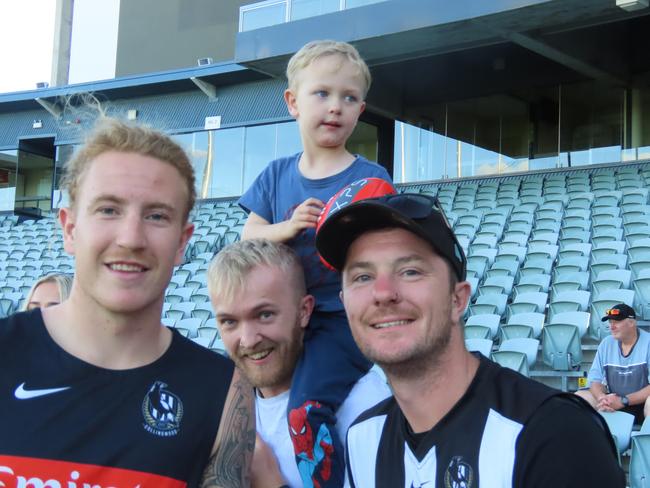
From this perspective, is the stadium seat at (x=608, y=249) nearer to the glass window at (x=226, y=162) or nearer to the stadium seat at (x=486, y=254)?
the stadium seat at (x=486, y=254)

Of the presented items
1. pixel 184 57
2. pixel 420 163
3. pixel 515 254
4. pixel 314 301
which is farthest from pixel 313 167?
pixel 184 57

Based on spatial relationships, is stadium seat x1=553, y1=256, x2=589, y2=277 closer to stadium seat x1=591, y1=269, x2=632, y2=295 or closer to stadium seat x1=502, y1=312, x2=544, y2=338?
stadium seat x1=591, y1=269, x2=632, y2=295

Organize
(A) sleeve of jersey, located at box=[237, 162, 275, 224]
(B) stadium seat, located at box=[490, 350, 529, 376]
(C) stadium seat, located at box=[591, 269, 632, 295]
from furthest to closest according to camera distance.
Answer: (C) stadium seat, located at box=[591, 269, 632, 295] → (B) stadium seat, located at box=[490, 350, 529, 376] → (A) sleeve of jersey, located at box=[237, 162, 275, 224]

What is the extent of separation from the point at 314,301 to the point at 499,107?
1604cm

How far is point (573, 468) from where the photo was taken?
160 cm

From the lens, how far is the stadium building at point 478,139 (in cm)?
855

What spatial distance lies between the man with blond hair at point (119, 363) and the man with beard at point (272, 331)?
59 centimetres

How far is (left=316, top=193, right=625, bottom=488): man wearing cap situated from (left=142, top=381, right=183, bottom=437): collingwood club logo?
54 centimetres

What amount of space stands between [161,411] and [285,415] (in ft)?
2.85

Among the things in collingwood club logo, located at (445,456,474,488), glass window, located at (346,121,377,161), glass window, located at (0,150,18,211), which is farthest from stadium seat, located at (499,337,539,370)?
glass window, located at (0,150,18,211)

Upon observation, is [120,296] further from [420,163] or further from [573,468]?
[420,163]

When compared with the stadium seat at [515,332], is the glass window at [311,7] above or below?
above

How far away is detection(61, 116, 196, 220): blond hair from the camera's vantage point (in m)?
1.67

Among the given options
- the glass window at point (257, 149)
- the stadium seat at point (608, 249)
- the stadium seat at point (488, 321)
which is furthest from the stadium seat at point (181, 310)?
the glass window at point (257, 149)
